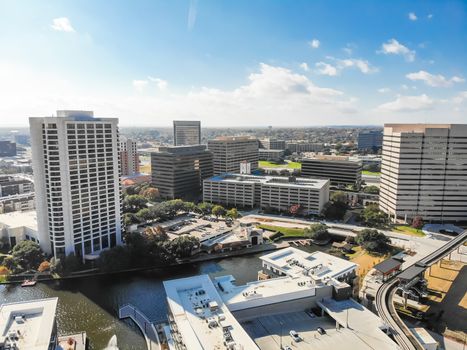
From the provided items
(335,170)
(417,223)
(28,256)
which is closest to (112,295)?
(28,256)

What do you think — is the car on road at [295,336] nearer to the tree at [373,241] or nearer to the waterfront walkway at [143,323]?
the waterfront walkway at [143,323]

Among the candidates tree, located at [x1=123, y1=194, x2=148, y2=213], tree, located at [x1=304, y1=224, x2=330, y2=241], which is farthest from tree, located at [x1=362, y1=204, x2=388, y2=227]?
tree, located at [x1=123, y1=194, x2=148, y2=213]

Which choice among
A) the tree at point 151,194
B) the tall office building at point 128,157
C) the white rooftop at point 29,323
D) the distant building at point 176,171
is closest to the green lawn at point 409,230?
the distant building at point 176,171

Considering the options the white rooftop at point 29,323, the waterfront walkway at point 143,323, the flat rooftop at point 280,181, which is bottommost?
the waterfront walkway at point 143,323

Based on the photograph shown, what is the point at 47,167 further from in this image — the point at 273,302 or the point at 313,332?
the point at 313,332

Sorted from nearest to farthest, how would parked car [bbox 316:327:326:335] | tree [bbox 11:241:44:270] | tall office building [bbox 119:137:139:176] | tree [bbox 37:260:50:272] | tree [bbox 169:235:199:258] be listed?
parked car [bbox 316:327:326:335] → tree [bbox 37:260:50:272] → tree [bbox 11:241:44:270] → tree [bbox 169:235:199:258] → tall office building [bbox 119:137:139:176]

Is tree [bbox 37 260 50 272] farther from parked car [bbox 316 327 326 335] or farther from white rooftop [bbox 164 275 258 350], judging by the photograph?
parked car [bbox 316 327 326 335]
